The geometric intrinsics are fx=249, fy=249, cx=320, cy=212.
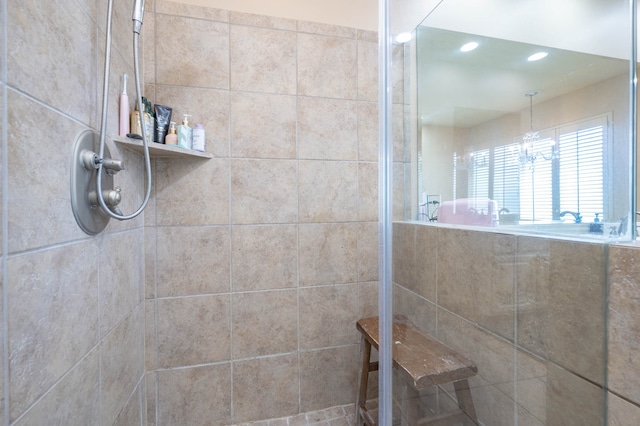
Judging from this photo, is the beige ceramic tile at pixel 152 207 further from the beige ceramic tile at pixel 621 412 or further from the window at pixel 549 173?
the beige ceramic tile at pixel 621 412

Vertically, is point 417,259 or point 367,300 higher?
point 417,259

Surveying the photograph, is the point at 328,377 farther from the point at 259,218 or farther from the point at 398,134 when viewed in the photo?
the point at 398,134

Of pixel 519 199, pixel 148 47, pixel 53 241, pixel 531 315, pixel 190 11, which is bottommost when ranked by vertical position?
pixel 531 315

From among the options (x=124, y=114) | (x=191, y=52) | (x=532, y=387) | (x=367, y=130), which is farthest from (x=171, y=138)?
(x=532, y=387)

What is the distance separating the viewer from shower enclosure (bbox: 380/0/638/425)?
0.59m

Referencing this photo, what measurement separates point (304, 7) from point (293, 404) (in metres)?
2.07

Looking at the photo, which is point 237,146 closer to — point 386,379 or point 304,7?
point 304,7

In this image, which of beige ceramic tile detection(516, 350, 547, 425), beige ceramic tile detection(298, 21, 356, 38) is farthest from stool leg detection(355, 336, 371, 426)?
beige ceramic tile detection(298, 21, 356, 38)

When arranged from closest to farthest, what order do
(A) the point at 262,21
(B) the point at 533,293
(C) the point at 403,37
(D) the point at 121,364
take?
(B) the point at 533,293
(D) the point at 121,364
(C) the point at 403,37
(A) the point at 262,21

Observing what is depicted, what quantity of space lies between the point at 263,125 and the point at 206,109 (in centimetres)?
27

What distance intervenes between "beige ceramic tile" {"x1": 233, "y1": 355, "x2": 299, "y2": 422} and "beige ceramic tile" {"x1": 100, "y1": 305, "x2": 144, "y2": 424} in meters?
0.42

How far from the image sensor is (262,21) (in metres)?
1.24

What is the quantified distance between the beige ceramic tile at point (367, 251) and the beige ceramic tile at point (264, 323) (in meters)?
0.40

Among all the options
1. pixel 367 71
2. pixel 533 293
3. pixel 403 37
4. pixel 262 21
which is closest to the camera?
pixel 533 293
